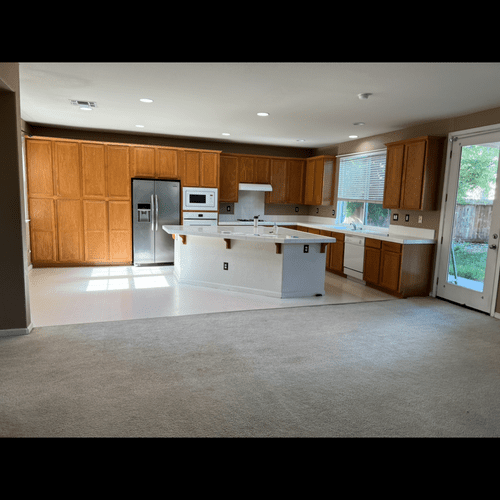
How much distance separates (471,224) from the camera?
4840 millimetres

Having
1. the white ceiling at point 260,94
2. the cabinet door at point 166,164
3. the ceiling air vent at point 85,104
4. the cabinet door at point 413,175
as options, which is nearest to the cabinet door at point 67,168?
the white ceiling at point 260,94

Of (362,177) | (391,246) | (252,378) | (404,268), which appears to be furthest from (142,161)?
(252,378)

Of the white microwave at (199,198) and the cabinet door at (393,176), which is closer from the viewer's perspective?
the cabinet door at (393,176)

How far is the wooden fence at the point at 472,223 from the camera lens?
4.64 m

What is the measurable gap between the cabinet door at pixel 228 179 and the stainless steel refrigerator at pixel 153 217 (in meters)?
1.15

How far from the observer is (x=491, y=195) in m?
4.55

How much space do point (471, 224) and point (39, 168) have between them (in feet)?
22.3

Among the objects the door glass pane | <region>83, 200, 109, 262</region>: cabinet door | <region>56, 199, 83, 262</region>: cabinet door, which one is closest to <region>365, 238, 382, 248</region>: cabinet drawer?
the door glass pane

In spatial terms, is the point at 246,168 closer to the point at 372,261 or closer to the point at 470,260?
the point at 372,261

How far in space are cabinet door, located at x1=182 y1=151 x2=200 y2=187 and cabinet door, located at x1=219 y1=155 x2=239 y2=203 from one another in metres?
0.74

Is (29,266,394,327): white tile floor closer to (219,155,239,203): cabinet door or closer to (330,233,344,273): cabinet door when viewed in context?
(330,233,344,273): cabinet door

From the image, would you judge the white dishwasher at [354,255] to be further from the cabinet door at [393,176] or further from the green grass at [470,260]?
the green grass at [470,260]

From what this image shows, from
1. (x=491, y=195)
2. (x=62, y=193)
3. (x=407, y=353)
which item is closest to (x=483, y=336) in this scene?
(x=407, y=353)
